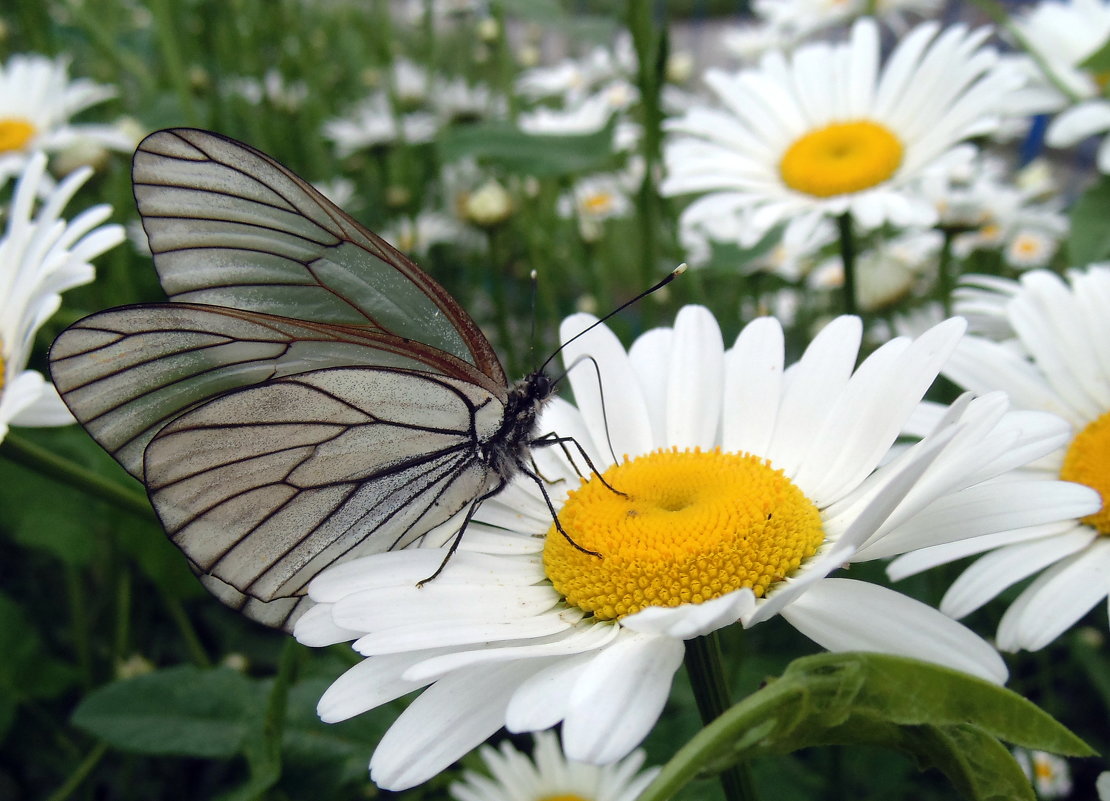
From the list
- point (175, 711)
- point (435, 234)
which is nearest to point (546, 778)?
point (175, 711)

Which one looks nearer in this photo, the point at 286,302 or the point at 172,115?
the point at 286,302

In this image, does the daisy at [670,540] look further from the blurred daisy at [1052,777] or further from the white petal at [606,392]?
the blurred daisy at [1052,777]

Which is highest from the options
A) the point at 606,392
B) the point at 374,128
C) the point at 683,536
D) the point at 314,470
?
the point at 374,128

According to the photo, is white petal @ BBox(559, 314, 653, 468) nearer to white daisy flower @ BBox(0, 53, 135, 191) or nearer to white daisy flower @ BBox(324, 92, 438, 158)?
white daisy flower @ BBox(0, 53, 135, 191)

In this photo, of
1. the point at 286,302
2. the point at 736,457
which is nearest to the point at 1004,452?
the point at 736,457

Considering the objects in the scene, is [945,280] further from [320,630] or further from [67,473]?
[67,473]

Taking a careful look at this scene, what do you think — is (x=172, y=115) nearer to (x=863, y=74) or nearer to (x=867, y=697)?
(x=863, y=74)

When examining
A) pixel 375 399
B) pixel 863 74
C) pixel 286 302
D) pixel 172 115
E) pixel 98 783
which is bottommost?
pixel 98 783
